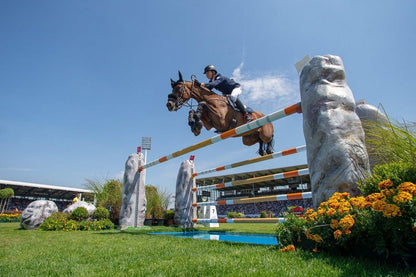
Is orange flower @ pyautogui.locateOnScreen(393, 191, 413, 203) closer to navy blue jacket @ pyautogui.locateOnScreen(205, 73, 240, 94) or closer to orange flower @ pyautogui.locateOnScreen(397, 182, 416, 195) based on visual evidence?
orange flower @ pyautogui.locateOnScreen(397, 182, 416, 195)

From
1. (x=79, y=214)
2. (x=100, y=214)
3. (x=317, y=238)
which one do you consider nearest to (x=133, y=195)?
(x=100, y=214)

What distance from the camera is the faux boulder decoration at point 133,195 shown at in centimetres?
579

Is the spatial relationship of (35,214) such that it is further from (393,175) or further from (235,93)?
(393,175)

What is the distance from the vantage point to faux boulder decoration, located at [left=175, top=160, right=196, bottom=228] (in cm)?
609

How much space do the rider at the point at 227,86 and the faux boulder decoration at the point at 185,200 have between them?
2660mm

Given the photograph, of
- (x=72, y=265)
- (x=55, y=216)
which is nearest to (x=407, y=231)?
(x=72, y=265)

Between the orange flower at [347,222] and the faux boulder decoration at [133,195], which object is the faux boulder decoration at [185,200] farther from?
the orange flower at [347,222]

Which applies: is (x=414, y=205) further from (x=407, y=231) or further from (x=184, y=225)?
(x=184, y=225)

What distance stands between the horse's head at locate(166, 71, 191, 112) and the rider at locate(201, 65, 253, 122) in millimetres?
399

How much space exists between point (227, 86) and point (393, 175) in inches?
132

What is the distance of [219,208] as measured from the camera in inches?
1200

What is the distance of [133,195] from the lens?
5883 mm

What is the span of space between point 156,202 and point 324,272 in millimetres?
8517

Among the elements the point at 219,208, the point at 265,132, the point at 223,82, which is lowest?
the point at 219,208
